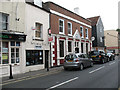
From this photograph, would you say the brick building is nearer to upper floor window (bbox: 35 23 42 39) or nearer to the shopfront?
upper floor window (bbox: 35 23 42 39)

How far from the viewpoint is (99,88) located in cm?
610

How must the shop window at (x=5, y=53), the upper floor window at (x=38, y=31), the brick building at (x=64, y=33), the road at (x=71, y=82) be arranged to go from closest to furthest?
the road at (x=71, y=82)
the shop window at (x=5, y=53)
the upper floor window at (x=38, y=31)
the brick building at (x=64, y=33)


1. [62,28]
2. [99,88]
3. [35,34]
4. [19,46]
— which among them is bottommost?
[99,88]

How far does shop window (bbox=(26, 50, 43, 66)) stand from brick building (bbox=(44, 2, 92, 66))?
1.82 meters

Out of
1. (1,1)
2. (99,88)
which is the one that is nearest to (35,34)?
(1,1)

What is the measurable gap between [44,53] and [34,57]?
1590 mm

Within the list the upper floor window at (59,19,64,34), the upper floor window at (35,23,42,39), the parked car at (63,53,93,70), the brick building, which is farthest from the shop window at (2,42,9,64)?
the upper floor window at (59,19,64,34)

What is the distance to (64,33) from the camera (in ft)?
59.4

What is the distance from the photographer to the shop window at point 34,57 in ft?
40.8

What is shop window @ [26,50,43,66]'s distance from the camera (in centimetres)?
1245

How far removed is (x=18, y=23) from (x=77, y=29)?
11900mm

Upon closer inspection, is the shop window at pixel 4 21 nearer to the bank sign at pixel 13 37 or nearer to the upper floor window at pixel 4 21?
the upper floor window at pixel 4 21

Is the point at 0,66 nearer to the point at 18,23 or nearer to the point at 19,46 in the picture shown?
the point at 19,46

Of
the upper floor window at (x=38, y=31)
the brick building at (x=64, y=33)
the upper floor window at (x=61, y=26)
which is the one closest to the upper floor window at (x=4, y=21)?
the upper floor window at (x=38, y=31)
